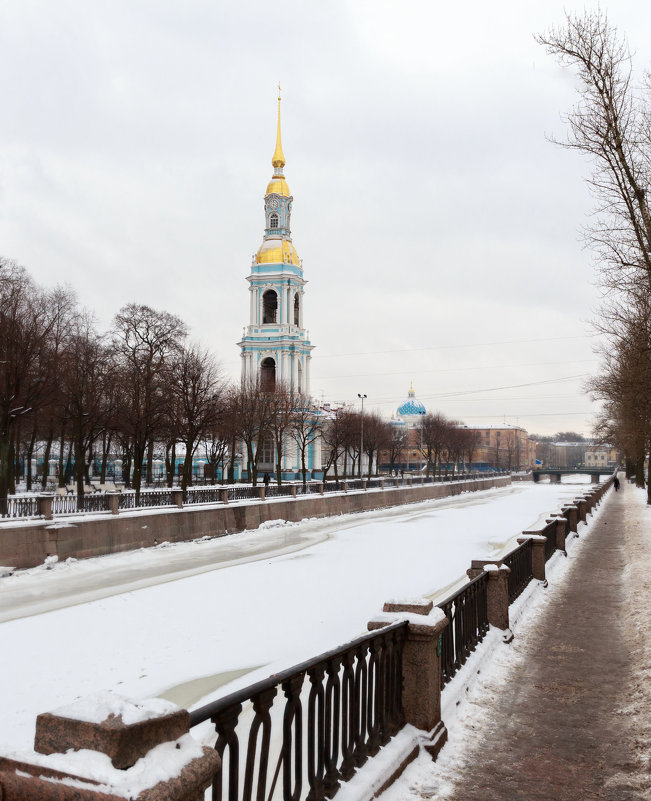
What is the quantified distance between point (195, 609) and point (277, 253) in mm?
62271

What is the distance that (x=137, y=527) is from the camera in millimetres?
26312

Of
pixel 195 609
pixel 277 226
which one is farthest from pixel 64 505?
pixel 277 226

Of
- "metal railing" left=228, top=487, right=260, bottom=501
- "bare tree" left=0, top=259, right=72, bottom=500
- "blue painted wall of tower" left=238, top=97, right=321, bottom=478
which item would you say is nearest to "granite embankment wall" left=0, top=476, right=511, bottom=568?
"metal railing" left=228, top=487, right=260, bottom=501

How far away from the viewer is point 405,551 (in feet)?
83.5

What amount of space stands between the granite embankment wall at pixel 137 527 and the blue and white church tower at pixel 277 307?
3129 cm

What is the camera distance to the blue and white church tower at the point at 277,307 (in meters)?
73.3

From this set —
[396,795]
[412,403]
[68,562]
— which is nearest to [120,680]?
[396,795]

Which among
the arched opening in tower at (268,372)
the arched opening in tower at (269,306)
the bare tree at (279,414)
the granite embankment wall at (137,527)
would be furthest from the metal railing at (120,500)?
the arched opening in tower at (269,306)

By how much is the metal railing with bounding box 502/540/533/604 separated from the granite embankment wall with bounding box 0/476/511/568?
15270 mm

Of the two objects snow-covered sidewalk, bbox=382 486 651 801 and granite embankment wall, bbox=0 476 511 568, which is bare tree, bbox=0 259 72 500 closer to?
granite embankment wall, bbox=0 476 511 568

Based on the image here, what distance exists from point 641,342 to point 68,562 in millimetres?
18341

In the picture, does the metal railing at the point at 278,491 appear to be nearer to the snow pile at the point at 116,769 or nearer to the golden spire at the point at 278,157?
the snow pile at the point at 116,769

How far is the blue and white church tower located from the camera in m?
73.3

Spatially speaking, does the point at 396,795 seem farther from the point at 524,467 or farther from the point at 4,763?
the point at 524,467
